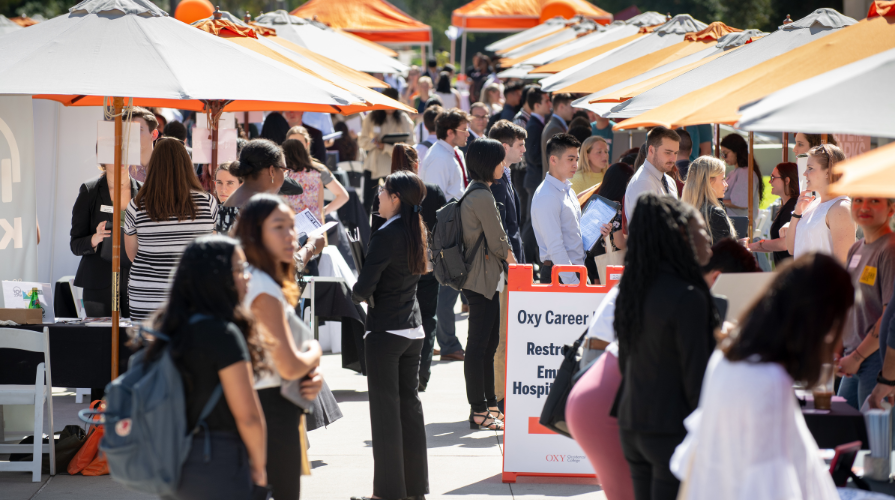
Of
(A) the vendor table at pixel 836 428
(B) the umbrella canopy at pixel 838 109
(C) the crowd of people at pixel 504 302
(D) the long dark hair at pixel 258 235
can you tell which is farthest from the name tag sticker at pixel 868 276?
(D) the long dark hair at pixel 258 235

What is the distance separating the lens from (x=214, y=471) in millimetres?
3102

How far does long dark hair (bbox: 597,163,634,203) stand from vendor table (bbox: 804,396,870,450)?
388 centimetres

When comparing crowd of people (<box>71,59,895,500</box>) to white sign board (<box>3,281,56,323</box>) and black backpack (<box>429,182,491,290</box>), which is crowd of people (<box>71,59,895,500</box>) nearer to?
black backpack (<box>429,182,491,290</box>)

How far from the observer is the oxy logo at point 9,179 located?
6340mm

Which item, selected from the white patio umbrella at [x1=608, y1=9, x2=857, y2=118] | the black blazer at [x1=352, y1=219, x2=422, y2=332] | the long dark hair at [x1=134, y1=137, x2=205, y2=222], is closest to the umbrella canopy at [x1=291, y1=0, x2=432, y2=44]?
the white patio umbrella at [x1=608, y1=9, x2=857, y2=118]

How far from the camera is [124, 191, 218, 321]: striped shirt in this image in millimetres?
5305

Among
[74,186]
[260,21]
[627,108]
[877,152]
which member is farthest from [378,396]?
[260,21]

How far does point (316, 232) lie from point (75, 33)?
1639mm

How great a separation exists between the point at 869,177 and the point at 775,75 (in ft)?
6.29

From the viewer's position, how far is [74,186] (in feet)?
25.1

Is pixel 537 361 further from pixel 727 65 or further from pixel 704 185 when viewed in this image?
pixel 727 65

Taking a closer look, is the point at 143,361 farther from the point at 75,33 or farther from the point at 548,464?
the point at 548,464

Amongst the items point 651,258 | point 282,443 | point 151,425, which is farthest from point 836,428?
point 151,425

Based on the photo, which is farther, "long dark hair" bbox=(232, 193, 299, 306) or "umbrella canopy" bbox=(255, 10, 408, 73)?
"umbrella canopy" bbox=(255, 10, 408, 73)
